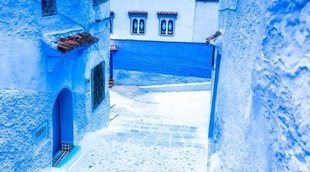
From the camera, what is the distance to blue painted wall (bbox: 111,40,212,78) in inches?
876

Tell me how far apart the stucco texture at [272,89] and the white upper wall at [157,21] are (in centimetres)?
1748

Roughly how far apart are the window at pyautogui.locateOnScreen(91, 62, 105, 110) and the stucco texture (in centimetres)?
596

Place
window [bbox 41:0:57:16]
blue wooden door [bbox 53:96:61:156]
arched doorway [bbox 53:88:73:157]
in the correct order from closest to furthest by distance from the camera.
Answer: window [bbox 41:0:57:16] → blue wooden door [bbox 53:96:61:156] → arched doorway [bbox 53:88:73:157]

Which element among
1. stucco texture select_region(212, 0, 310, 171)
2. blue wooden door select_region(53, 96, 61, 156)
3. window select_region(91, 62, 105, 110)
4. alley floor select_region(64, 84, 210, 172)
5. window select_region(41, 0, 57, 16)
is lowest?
alley floor select_region(64, 84, 210, 172)

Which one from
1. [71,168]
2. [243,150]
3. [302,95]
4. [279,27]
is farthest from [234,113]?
[71,168]

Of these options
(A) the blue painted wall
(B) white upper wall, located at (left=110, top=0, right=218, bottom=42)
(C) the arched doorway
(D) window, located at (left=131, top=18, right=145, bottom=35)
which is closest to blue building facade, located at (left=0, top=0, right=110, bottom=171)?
(C) the arched doorway

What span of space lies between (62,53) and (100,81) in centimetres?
385

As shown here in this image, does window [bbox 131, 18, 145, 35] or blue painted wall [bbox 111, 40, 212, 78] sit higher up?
window [bbox 131, 18, 145, 35]

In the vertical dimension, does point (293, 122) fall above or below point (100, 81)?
above

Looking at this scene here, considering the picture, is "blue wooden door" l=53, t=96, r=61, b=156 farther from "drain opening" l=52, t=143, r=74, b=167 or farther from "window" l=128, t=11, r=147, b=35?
"window" l=128, t=11, r=147, b=35

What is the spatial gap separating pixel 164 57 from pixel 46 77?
53.5ft

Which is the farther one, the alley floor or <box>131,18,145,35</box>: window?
<box>131,18,145,35</box>: window

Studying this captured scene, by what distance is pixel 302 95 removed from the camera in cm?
218

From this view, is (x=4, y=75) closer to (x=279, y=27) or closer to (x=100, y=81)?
(x=279, y=27)
